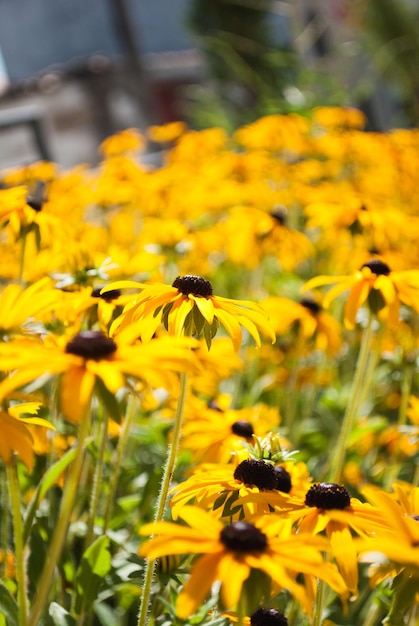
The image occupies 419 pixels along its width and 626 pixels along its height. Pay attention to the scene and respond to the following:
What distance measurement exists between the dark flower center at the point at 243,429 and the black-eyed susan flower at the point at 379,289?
220 millimetres

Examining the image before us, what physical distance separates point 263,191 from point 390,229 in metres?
1.18

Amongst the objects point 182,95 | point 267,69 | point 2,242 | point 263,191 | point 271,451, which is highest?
point 271,451

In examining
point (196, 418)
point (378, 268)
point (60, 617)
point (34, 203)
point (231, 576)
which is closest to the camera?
point (231, 576)

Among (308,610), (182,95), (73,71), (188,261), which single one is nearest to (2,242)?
(188,261)

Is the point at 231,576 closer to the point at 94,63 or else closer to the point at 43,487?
the point at 43,487

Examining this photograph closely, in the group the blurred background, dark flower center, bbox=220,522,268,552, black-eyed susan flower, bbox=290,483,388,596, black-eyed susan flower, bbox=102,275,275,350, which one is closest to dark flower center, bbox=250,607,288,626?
black-eyed susan flower, bbox=290,483,388,596

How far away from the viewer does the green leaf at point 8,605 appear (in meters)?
0.97

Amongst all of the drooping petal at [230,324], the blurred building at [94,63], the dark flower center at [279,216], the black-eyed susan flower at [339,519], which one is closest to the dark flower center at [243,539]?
the black-eyed susan flower at [339,519]

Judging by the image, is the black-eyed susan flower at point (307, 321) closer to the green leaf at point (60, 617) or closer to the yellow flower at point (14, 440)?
the green leaf at point (60, 617)

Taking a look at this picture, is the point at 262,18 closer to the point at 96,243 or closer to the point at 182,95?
the point at 182,95

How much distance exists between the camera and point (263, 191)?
3236 millimetres

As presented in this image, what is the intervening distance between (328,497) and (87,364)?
329mm

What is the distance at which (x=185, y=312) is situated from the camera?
39.1 inches

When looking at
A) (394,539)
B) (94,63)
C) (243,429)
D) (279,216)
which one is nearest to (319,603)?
(394,539)
